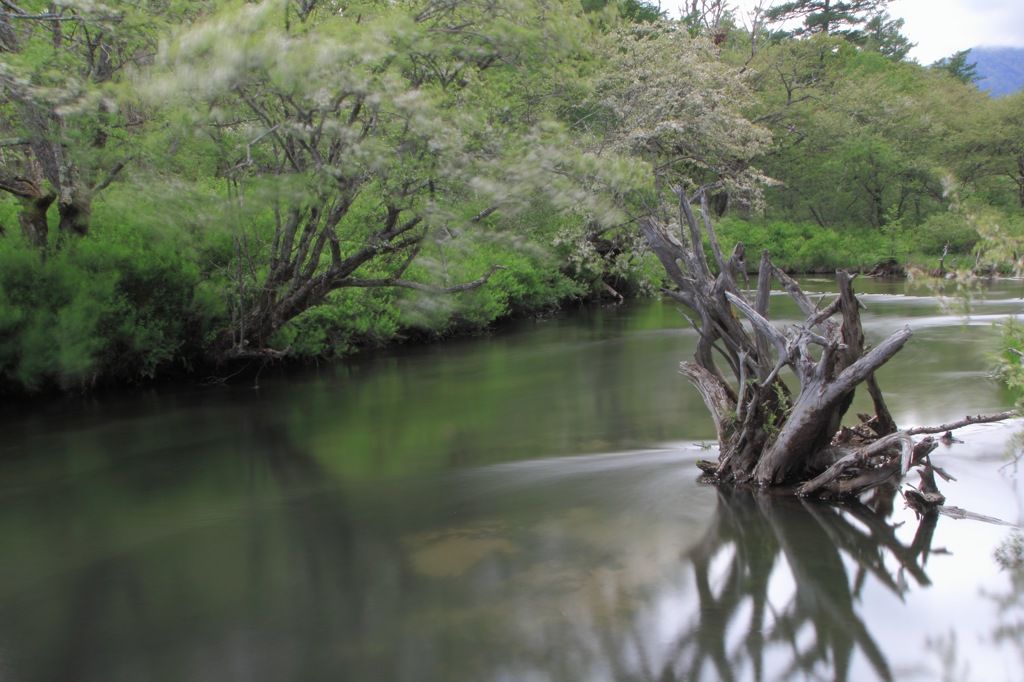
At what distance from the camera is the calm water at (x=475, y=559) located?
195 inches

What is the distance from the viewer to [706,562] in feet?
20.4

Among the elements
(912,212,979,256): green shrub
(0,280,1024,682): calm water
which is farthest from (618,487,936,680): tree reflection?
(912,212,979,256): green shrub

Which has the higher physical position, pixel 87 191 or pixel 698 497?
pixel 87 191

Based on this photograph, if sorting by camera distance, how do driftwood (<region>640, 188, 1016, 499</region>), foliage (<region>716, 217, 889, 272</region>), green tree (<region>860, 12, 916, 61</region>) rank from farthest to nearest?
green tree (<region>860, 12, 916, 61</region>), foliage (<region>716, 217, 889, 272</region>), driftwood (<region>640, 188, 1016, 499</region>)

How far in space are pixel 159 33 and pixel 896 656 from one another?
1192cm

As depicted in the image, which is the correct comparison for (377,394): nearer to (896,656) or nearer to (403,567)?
(403,567)

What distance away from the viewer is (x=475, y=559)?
21.0 feet

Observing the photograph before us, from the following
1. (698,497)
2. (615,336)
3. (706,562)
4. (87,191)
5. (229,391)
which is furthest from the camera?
(615,336)

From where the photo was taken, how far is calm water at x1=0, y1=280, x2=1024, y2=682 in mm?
4949

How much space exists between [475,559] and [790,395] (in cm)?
345

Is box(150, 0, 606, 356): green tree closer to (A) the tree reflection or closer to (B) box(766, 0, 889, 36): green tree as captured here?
(A) the tree reflection

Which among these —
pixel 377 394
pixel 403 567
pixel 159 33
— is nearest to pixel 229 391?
pixel 377 394

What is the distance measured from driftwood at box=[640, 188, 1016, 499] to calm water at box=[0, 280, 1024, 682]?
0.40 m

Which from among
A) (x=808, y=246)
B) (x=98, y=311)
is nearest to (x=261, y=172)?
(x=98, y=311)
